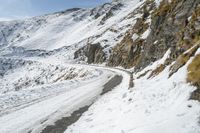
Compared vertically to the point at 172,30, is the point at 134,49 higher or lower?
lower

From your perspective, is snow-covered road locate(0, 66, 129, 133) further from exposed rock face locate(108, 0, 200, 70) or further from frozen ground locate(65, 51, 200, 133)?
exposed rock face locate(108, 0, 200, 70)

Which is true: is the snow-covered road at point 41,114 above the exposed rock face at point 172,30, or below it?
below

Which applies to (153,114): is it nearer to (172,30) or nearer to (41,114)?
(41,114)

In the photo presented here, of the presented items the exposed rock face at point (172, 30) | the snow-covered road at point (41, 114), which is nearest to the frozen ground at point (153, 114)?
the snow-covered road at point (41, 114)

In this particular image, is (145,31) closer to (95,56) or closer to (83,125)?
(95,56)

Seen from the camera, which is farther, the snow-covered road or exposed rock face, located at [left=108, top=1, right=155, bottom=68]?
exposed rock face, located at [left=108, top=1, right=155, bottom=68]

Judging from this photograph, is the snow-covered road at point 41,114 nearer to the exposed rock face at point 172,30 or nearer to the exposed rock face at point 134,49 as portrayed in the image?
the exposed rock face at point 172,30

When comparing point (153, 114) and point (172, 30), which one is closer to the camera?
point (153, 114)

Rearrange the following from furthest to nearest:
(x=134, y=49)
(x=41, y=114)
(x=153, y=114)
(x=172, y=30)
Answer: (x=134, y=49), (x=172, y=30), (x=41, y=114), (x=153, y=114)

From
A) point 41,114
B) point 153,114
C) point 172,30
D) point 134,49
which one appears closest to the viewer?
point 153,114

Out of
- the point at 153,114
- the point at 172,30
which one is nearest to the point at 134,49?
the point at 172,30

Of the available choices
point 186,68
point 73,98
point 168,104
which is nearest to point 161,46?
point 73,98

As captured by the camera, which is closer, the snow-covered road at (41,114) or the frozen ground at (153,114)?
the frozen ground at (153,114)

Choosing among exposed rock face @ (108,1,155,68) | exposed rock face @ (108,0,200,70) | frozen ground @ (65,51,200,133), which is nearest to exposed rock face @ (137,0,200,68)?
exposed rock face @ (108,0,200,70)
